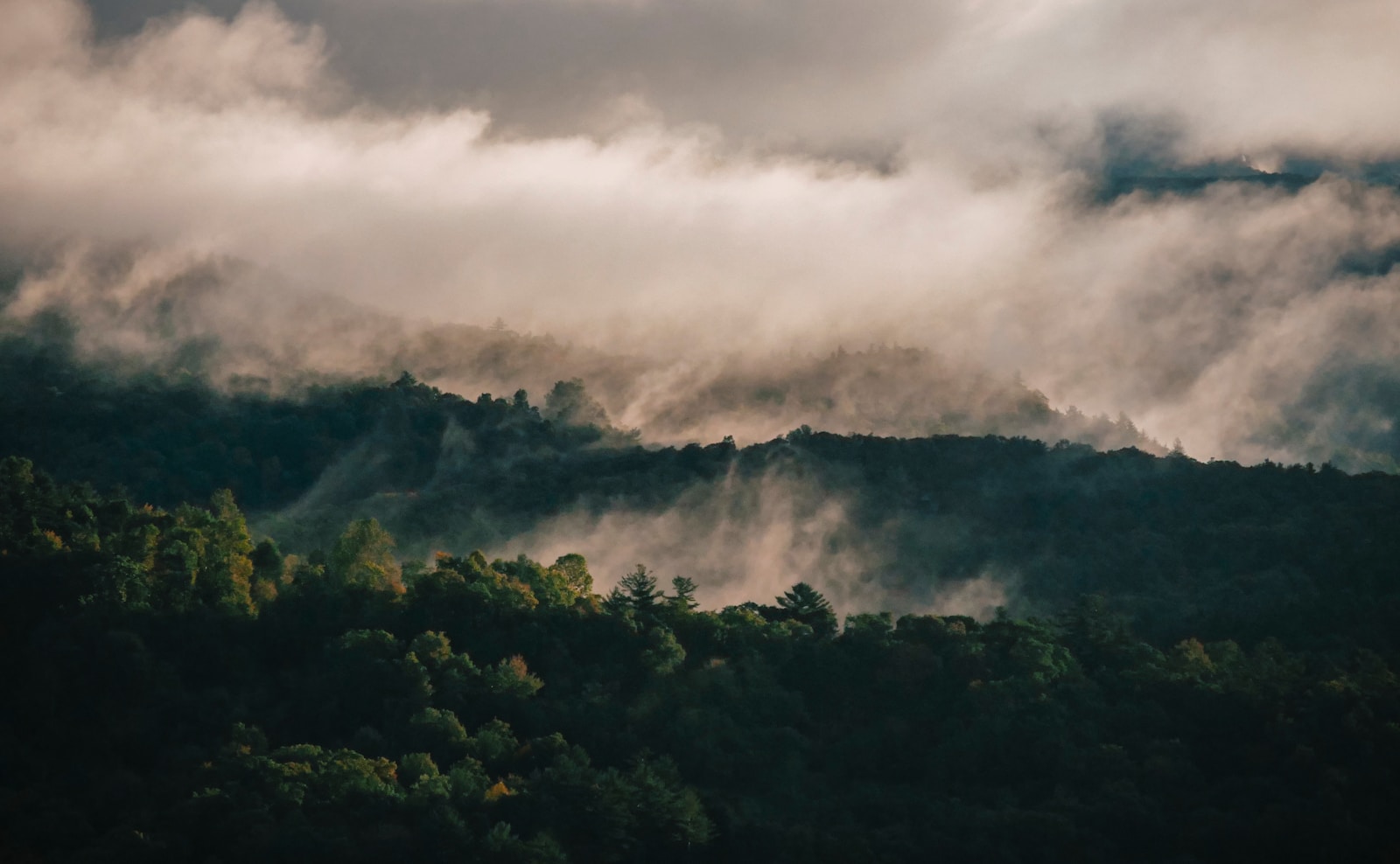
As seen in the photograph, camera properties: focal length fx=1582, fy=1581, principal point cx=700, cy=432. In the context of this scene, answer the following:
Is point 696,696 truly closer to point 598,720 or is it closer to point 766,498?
point 598,720

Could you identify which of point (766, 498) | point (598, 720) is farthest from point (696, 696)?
point (766, 498)

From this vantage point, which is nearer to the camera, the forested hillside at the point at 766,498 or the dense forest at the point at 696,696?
the dense forest at the point at 696,696

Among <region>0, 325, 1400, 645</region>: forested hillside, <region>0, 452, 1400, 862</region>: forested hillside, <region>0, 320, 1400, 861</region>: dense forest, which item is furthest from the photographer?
<region>0, 325, 1400, 645</region>: forested hillside

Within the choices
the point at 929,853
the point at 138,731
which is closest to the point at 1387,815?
the point at 929,853

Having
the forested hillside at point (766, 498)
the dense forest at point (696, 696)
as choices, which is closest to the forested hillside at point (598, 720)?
the dense forest at point (696, 696)

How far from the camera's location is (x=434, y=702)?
93.8 m

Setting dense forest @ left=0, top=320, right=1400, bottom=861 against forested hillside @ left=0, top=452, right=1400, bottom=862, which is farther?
dense forest @ left=0, top=320, right=1400, bottom=861

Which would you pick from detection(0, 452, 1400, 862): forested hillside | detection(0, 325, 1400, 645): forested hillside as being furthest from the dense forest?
detection(0, 325, 1400, 645): forested hillside

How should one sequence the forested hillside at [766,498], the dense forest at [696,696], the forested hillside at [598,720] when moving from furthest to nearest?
the forested hillside at [766,498] < the dense forest at [696,696] < the forested hillside at [598,720]

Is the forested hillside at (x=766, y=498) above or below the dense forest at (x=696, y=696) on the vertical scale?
above

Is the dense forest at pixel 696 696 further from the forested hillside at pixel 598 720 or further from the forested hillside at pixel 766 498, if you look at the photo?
the forested hillside at pixel 766 498

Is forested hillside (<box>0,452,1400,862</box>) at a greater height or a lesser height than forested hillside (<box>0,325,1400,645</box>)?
lesser

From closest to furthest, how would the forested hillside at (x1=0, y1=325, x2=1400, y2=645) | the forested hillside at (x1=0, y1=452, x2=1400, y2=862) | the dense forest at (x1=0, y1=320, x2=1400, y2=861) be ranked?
the forested hillside at (x1=0, y1=452, x2=1400, y2=862) → the dense forest at (x1=0, y1=320, x2=1400, y2=861) → the forested hillside at (x1=0, y1=325, x2=1400, y2=645)

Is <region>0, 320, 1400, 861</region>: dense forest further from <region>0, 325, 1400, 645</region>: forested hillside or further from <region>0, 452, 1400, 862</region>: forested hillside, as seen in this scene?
<region>0, 325, 1400, 645</region>: forested hillside
